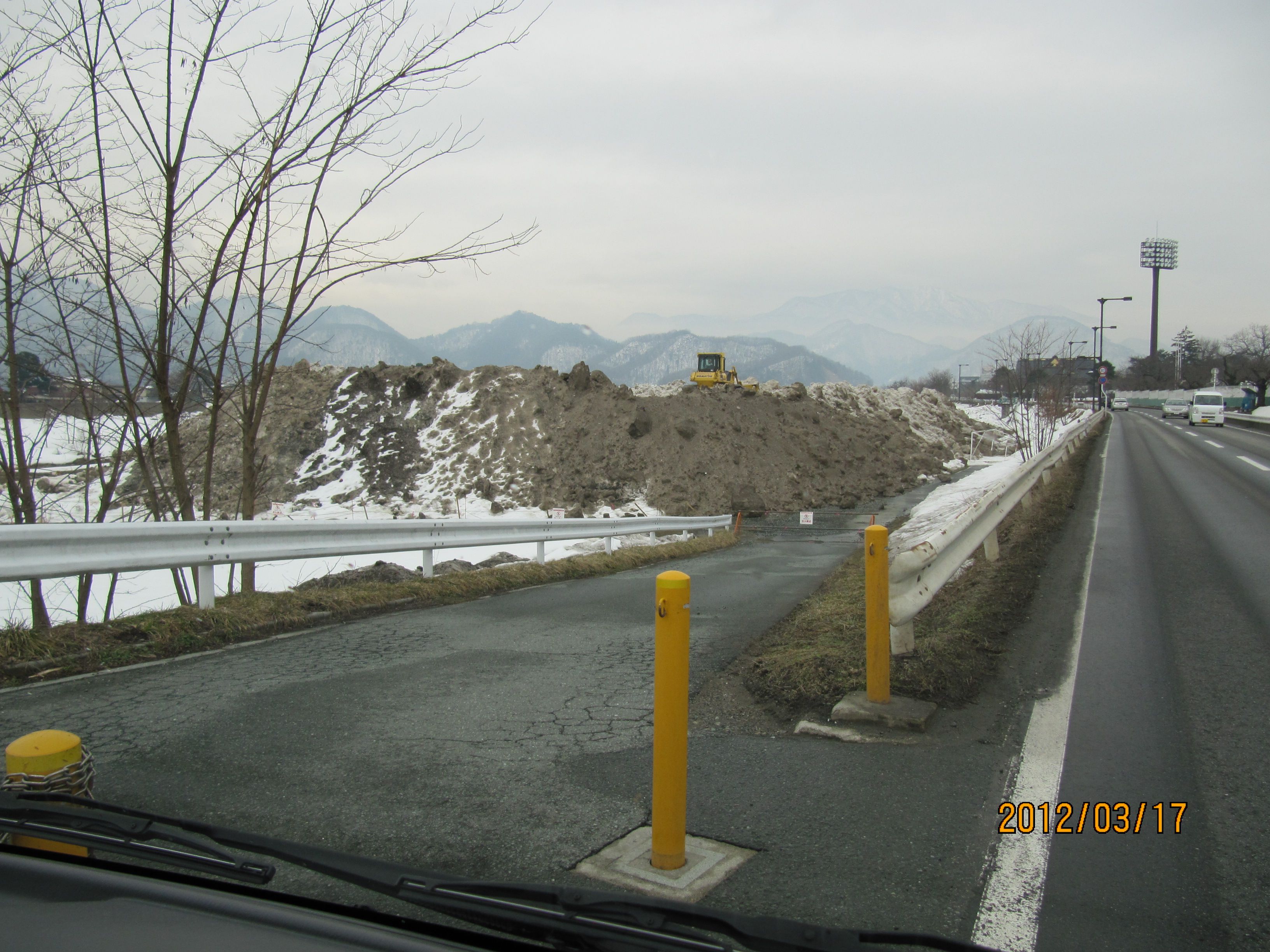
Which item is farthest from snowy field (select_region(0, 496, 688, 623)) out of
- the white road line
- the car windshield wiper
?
the car windshield wiper

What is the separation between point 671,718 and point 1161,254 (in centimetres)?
17037

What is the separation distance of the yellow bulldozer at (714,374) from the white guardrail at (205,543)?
2979cm

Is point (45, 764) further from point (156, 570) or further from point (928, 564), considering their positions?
point (156, 570)

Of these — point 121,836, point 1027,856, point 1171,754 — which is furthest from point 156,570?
point 1171,754

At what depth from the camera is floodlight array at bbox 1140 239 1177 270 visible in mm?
141750

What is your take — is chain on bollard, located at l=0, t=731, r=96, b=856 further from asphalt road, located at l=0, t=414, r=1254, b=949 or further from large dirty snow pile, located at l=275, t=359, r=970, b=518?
large dirty snow pile, located at l=275, t=359, r=970, b=518

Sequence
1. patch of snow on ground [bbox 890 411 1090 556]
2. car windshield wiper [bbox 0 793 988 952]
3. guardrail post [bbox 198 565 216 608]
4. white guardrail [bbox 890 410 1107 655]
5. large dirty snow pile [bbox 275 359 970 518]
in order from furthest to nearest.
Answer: large dirty snow pile [bbox 275 359 970 518]
patch of snow on ground [bbox 890 411 1090 556]
guardrail post [bbox 198 565 216 608]
white guardrail [bbox 890 410 1107 655]
car windshield wiper [bbox 0 793 988 952]

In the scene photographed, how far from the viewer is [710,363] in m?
41.9

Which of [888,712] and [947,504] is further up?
[888,712]

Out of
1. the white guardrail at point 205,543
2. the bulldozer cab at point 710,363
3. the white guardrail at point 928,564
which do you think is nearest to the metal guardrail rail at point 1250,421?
the bulldozer cab at point 710,363

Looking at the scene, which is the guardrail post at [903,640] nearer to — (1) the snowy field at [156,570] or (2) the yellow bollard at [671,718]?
(2) the yellow bollard at [671,718]
